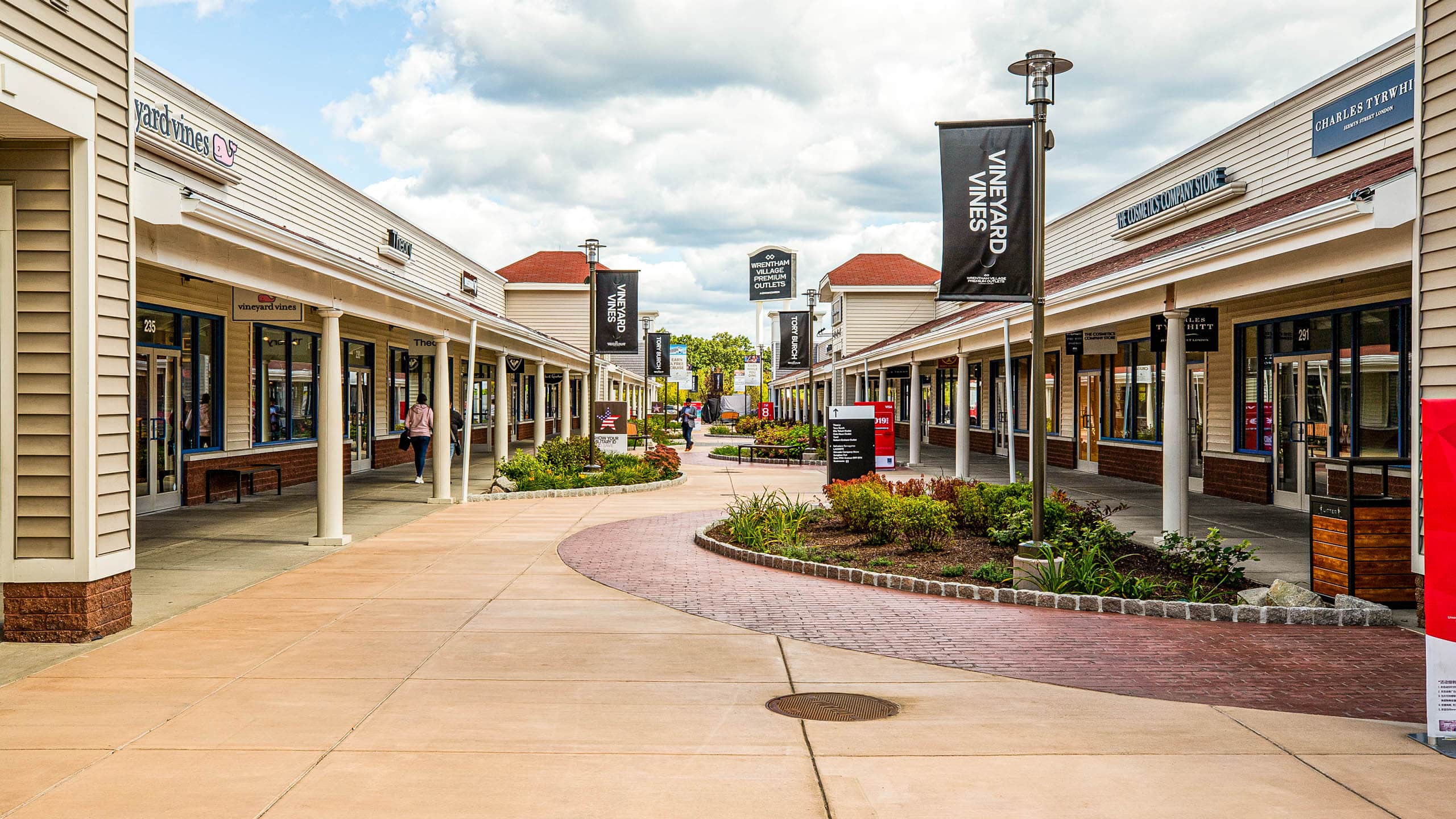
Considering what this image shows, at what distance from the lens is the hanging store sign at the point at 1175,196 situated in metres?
19.2

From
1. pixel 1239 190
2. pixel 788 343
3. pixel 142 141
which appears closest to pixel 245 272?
pixel 142 141

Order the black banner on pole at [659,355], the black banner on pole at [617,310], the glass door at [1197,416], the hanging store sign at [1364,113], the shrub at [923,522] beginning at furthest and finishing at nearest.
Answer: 1. the black banner on pole at [659,355]
2. the black banner on pole at [617,310]
3. the glass door at [1197,416]
4. the hanging store sign at [1364,113]
5. the shrub at [923,522]

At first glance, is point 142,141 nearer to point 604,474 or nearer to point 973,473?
point 604,474

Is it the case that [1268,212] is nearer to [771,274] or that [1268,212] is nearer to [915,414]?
[915,414]

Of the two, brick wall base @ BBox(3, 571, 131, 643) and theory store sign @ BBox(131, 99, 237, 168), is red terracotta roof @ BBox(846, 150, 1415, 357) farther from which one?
theory store sign @ BBox(131, 99, 237, 168)

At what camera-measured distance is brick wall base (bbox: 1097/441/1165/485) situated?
2017 cm

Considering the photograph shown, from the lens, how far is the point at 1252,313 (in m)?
16.6

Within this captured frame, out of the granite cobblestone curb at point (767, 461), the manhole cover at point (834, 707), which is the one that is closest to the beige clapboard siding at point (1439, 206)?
the manhole cover at point (834, 707)

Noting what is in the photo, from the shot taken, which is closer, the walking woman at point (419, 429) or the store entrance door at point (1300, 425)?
the store entrance door at point (1300, 425)

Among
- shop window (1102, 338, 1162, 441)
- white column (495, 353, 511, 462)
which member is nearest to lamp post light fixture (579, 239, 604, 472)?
white column (495, 353, 511, 462)

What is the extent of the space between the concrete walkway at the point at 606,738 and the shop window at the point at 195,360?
8411 millimetres

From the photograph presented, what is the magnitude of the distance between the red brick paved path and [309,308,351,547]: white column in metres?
3.77

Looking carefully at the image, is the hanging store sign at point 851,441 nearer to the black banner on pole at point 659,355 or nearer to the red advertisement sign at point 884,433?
the red advertisement sign at point 884,433

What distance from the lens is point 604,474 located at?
67.8 ft
